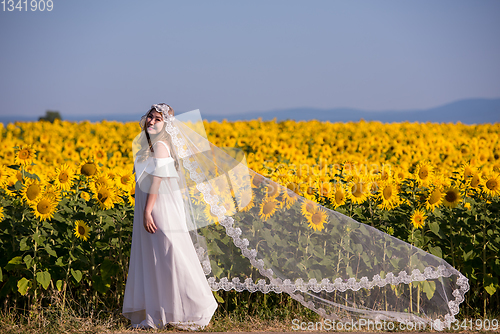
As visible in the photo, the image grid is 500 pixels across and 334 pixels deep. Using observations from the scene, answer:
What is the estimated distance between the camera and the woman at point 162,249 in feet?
12.7

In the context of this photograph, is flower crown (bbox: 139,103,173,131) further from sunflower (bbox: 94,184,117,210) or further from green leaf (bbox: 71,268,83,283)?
green leaf (bbox: 71,268,83,283)

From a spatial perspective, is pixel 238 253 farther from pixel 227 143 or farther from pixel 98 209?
pixel 227 143

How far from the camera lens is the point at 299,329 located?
416cm

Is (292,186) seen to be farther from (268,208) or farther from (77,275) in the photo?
(77,275)

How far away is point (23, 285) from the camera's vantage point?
4227mm

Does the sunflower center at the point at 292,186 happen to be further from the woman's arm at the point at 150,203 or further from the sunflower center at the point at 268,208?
the woman's arm at the point at 150,203

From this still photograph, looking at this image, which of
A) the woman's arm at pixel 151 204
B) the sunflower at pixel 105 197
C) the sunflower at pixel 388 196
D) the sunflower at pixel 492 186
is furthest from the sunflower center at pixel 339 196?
the sunflower at pixel 105 197

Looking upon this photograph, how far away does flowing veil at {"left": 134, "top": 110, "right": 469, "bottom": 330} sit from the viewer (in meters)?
3.96

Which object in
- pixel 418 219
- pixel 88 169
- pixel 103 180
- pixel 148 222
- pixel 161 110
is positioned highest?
pixel 161 110

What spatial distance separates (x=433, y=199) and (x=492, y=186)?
0.67 m

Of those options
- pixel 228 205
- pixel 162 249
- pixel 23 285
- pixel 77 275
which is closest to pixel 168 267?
pixel 162 249

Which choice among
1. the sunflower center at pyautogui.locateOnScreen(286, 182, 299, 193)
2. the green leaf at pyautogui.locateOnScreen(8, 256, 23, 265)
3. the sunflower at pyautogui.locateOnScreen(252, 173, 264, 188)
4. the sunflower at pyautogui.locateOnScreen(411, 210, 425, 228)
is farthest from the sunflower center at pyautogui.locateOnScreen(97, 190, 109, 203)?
the sunflower at pyautogui.locateOnScreen(411, 210, 425, 228)

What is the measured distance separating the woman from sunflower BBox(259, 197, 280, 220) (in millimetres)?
733

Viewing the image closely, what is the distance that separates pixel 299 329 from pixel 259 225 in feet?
3.41
